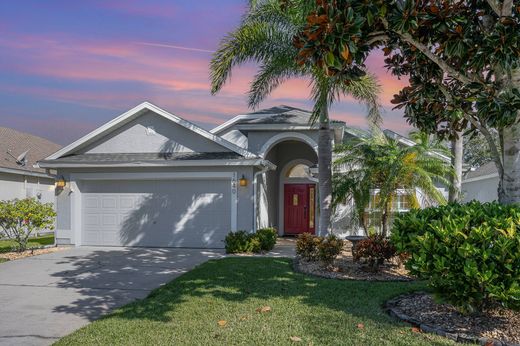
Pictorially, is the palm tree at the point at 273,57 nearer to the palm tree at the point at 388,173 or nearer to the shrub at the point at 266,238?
the palm tree at the point at 388,173

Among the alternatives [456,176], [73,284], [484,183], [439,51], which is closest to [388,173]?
[456,176]

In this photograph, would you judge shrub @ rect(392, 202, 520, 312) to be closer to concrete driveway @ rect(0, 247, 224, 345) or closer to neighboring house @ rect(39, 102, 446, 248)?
concrete driveway @ rect(0, 247, 224, 345)

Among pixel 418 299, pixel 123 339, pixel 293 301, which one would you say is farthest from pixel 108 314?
pixel 418 299

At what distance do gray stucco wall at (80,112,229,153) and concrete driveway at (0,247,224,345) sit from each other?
3399mm

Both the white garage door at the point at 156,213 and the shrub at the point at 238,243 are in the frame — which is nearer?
the shrub at the point at 238,243

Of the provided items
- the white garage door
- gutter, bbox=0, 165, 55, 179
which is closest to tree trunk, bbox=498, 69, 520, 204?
the white garage door

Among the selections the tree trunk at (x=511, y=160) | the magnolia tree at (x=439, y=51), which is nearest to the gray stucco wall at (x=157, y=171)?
the magnolia tree at (x=439, y=51)

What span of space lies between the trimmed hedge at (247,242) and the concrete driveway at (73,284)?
51 centimetres

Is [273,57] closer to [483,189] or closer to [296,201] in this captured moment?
[296,201]

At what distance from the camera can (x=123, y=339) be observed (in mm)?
5211

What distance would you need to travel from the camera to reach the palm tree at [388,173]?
11.0 metres

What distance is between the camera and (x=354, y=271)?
9391mm

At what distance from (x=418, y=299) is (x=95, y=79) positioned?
10.5 metres

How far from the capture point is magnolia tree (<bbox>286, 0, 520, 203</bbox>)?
5.52 metres
